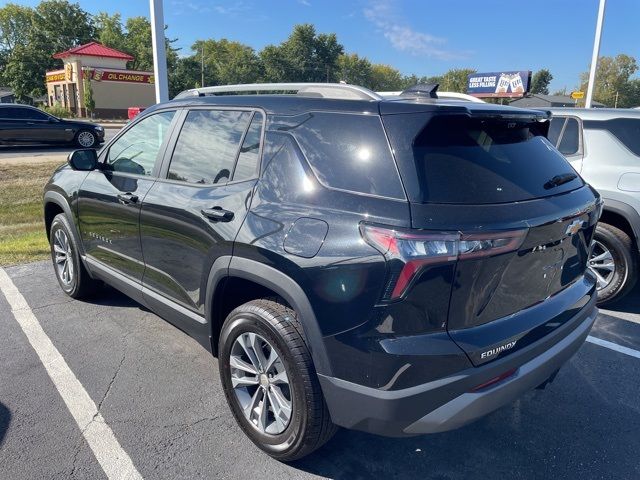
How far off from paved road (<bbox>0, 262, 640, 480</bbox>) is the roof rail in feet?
6.03

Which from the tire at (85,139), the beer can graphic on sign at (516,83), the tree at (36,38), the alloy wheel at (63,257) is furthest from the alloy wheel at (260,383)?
the tree at (36,38)

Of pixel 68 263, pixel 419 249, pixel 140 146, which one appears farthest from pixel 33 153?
pixel 419 249

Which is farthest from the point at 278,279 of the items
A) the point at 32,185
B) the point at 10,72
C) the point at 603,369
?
the point at 10,72

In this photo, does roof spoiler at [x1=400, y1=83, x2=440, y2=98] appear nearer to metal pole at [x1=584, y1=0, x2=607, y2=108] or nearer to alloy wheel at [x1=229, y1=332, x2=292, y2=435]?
alloy wheel at [x1=229, y1=332, x2=292, y2=435]

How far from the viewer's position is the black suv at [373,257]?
1977mm

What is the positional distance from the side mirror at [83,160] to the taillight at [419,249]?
282cm

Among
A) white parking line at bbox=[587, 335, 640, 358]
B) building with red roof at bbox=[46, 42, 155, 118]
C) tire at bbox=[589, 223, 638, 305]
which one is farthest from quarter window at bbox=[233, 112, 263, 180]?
building with red roof at bbox=[46, 42, 155, 118]

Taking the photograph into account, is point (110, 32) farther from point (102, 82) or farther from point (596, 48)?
point (596, 48)

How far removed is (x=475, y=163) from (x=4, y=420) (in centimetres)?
292

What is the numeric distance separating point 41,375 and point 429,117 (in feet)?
9.83

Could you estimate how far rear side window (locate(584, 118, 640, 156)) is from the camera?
14.8 feet

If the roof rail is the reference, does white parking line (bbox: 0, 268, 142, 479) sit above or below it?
below

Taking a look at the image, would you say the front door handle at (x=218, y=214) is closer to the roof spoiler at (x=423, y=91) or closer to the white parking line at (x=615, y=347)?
the roof spoiler at (x=423, y=91)

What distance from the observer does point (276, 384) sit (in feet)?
8.08
